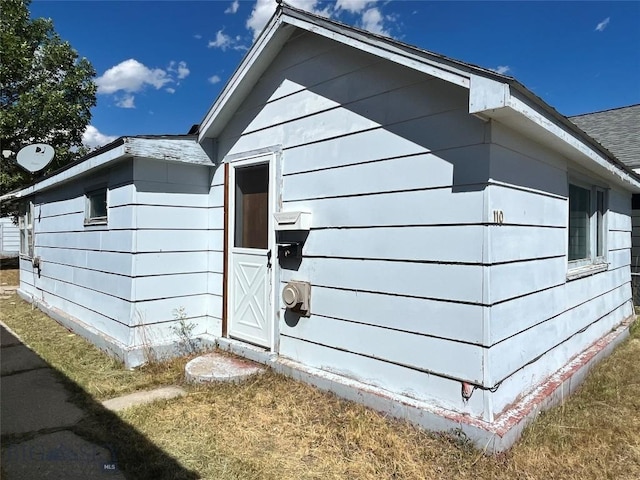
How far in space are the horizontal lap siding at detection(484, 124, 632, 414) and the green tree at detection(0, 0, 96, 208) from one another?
561 inches

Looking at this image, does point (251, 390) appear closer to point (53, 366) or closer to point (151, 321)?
point (151, 321)

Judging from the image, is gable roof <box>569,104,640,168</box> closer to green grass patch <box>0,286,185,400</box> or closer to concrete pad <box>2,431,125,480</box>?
green grass patch <box>0,286,185,400</box>

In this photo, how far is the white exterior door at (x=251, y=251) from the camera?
4250 mm

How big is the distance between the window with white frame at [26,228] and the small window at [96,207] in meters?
3.89

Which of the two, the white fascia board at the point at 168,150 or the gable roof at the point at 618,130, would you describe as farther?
the gable roof at the point at 618,130

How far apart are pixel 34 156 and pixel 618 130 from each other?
12.4 meters

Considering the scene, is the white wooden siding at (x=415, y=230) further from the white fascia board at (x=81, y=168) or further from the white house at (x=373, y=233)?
the white fascia board at (x=81, y=168)

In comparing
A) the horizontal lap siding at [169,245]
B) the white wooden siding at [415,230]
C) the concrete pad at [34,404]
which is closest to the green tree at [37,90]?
the horizontal lap siding at [169,245]

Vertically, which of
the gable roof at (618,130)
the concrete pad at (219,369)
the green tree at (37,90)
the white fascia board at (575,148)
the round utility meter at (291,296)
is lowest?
the concrete pad at (219,369)

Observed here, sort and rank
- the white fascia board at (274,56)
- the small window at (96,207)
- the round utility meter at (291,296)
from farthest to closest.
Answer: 1. the small window at (96,207)
2. the round utility meter at (291,296)
3. the white fascia board at (274,56)

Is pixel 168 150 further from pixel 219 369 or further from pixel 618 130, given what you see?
pixel 618 130

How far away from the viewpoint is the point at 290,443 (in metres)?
2.80

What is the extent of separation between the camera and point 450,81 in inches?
103

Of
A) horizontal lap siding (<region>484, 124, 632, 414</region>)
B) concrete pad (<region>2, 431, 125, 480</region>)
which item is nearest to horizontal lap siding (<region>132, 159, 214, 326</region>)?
concrete pad (<region>2, 431, 125, 480</region>)
